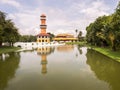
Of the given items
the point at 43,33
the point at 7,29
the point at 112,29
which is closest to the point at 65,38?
the point at 43,33

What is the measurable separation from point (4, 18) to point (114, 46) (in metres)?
29.8

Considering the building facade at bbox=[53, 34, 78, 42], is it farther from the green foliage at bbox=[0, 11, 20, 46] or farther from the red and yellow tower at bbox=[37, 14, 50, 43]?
the green foliage at bbox=[0, 11, 20, 46]

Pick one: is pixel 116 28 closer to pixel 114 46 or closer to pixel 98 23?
pixel 114 46

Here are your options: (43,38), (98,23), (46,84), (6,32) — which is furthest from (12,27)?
(43,38)

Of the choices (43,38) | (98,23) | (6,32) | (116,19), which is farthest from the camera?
(43,38)

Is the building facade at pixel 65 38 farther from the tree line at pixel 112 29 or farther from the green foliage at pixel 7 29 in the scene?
the green foliage at pixel 7 29

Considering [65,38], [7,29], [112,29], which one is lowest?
[65,38]

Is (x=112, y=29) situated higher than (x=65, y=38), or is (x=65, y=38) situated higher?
(x=112, y=29)

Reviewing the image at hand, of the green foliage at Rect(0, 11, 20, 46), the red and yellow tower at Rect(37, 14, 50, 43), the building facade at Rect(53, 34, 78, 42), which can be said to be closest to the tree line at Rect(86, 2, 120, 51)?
the green foliage at Rect(0, 11, 20, 46)

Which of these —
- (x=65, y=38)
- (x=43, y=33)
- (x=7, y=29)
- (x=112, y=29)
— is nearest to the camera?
(x=112, y=29)

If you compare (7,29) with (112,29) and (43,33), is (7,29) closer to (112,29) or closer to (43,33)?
(112,29)

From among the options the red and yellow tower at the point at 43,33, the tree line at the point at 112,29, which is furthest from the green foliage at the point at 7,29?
the red and yellow tower at the point at 43,33

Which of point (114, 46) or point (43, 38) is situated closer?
point (114, 46)

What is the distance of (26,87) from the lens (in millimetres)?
11422
